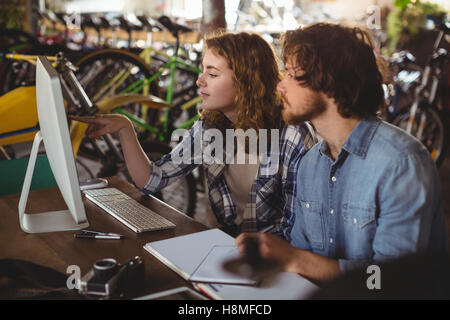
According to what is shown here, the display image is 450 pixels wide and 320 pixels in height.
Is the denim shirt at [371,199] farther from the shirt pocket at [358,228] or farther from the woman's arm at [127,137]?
the woman's arm at [127,137]

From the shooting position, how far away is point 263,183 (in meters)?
1.58

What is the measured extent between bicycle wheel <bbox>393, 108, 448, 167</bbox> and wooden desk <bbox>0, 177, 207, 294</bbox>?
3433 millimetres

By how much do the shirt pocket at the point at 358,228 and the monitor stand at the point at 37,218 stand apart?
68 centimetres

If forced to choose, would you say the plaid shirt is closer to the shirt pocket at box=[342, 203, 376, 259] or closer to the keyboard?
the keyboard

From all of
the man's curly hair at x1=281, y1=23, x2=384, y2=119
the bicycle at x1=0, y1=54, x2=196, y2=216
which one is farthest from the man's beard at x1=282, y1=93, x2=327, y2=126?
the bicycle at x1=0, y1=54, x2=196, y2=216

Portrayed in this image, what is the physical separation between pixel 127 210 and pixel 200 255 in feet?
1.36

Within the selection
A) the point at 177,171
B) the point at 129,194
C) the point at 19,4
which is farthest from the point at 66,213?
the point at 19,4

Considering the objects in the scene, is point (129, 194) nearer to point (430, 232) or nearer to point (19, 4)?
point (430, 232)

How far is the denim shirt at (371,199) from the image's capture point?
973 millimetres

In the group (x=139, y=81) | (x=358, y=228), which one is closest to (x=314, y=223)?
(x=358, y=228)

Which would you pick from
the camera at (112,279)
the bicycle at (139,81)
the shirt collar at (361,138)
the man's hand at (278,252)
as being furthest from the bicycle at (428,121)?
the camera at (112,279)

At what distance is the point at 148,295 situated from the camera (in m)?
0.91

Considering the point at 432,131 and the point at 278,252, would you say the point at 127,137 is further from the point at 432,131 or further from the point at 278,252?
the point at 432,131

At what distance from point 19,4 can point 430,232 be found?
749 cm
